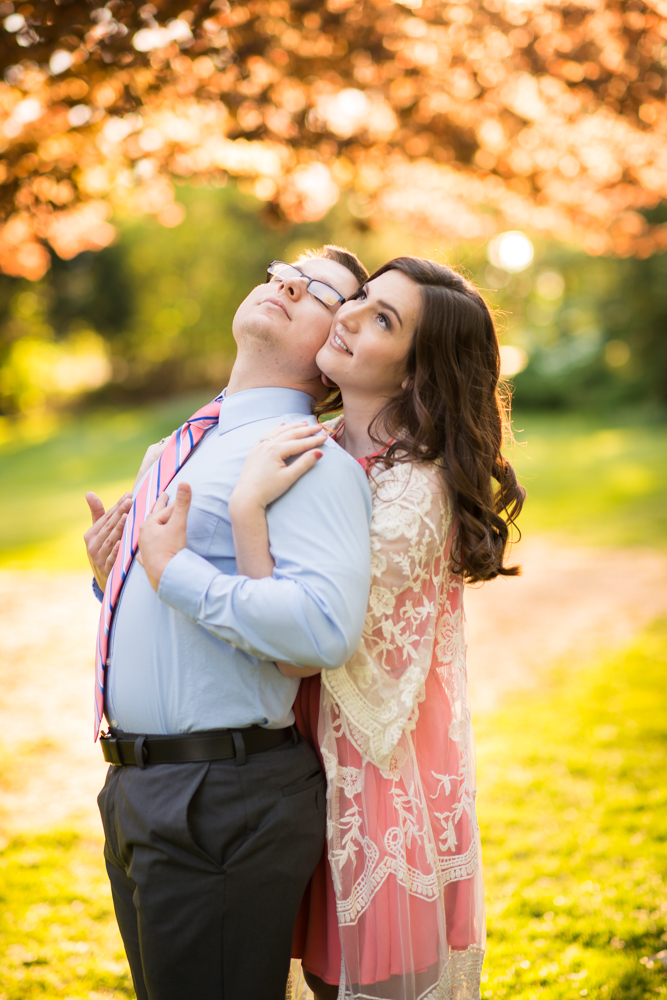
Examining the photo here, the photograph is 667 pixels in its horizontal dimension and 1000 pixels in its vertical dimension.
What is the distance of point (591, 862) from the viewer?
4.21m

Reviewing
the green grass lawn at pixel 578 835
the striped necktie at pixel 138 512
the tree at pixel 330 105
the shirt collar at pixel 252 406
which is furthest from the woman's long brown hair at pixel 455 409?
the green grass lawn at pixel 578 835

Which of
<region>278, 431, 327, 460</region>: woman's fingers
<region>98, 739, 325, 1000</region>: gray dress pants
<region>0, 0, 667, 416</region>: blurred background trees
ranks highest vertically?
<region>0, 0, 667, 416</region>: blurred background trees

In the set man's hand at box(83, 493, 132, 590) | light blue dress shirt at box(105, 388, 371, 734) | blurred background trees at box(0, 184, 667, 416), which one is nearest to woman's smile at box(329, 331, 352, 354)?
light blue dress shirt at box(105, 388, 371, 734)

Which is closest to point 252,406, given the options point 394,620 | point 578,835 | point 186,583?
point 186,583

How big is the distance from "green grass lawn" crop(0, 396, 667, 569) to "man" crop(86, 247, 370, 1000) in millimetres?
1195

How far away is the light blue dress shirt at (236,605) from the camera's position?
5.70 ft

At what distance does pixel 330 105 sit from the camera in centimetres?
467

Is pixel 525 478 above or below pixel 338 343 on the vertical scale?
below

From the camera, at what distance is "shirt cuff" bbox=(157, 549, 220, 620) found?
70.5 inches

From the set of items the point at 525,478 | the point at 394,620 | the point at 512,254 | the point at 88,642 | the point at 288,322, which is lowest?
the point at 88,642

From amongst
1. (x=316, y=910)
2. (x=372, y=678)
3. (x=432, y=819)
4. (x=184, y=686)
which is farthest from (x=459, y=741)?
(x=184, y=686)

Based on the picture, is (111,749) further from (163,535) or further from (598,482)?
(598,482)

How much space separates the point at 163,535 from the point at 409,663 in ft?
2.41

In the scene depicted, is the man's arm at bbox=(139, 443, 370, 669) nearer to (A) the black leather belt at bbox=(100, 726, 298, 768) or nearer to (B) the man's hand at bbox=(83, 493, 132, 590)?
(A) the black leather belt at bbox=(100, 726, 298, 768)
